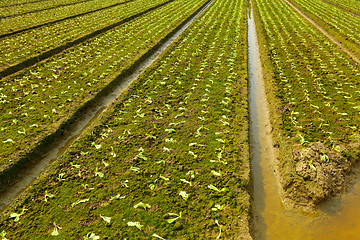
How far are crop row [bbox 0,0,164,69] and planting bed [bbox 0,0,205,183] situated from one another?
80.1 inches

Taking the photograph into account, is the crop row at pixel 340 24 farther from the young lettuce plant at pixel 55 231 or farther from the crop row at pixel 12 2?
the crop row at pixel 12 2

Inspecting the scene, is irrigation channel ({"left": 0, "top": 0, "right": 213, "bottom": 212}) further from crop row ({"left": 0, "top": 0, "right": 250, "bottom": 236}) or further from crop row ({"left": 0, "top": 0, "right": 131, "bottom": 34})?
crop row ({"left": 0, "top": 0, "right": 131, "bottom": 34})

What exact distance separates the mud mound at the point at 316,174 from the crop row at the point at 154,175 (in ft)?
4.86

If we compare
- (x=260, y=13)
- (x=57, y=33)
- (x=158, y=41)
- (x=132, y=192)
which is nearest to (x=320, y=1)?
(x=260, y=13)

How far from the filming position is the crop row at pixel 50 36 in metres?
14.1

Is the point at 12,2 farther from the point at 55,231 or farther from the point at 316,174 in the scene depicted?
the point at 316,174

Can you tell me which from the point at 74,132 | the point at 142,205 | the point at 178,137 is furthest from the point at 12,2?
the point at 142,205

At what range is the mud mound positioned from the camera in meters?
5.67

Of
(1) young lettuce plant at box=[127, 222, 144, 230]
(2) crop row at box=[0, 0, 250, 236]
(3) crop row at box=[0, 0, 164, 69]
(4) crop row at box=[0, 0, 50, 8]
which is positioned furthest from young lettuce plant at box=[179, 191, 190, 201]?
(4) crop row at box=[0, 0, 50, 8]

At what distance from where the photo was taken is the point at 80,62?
13289mm

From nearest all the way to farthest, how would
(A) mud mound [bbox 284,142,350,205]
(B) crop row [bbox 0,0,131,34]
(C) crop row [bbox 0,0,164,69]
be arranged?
(A) mud mound [bbox 284,142,350,205] < (C) crop row [bbox 0,0,164,69] < (B) crop row [bbox 0,0,131,34]

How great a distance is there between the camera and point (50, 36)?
693 inches

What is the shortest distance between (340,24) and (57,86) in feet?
86.8

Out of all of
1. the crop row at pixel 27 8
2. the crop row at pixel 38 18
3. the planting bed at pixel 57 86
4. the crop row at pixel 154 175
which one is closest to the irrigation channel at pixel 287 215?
the crop row at pixel 154 175
